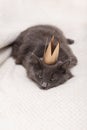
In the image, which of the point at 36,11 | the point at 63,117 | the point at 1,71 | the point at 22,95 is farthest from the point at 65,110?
the point at 36,11

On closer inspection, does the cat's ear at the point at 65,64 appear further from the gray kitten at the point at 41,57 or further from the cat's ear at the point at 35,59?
the cat's ear at the point at 35,59

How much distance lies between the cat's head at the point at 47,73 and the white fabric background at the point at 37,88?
28mm

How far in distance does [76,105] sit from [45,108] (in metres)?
0.14

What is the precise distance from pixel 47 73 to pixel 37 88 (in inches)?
3.4

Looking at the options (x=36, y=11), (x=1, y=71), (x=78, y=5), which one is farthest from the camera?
(x=78, y=5)

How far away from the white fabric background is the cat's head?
0.03m

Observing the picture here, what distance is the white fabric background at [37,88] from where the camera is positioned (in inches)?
39.8

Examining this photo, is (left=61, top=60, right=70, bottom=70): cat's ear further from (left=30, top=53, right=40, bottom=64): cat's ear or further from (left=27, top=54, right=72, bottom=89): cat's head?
(left=30, top=53, right=40, bottom=64): cat's ear

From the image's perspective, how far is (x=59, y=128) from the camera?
977 mm

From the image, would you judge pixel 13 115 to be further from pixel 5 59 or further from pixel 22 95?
pixel 5 59

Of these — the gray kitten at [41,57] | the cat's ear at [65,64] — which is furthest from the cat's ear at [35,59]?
the cat's ear at [65,64]

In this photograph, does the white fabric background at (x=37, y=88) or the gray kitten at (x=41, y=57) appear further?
the gray kitten at (x=41, y=57)

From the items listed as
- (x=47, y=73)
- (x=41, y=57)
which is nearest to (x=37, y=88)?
(x=47, y=73)

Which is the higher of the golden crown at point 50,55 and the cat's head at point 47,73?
the golden crown at point 50,55
